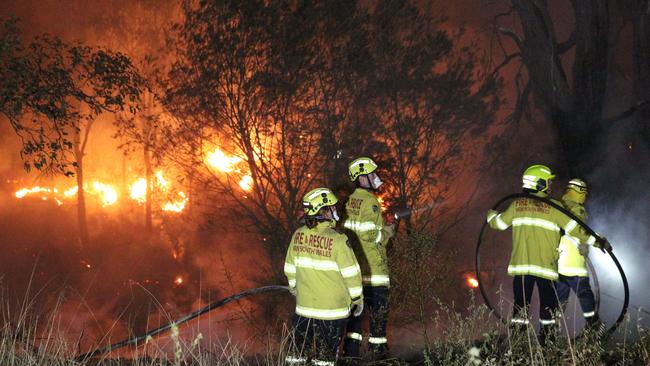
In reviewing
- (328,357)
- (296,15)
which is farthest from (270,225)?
(328,357)

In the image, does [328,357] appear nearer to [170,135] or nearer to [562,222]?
[562,222]

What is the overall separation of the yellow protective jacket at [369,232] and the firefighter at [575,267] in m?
1.93

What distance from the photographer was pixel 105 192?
21.6m

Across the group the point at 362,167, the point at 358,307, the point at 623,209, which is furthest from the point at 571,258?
the point at 623,209

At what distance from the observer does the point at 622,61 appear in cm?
1262

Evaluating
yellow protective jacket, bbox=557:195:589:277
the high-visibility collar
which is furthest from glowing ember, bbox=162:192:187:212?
the high-visibility collar

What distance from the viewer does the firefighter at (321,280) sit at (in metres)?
5.09

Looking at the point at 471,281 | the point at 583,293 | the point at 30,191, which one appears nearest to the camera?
the point at 583,293

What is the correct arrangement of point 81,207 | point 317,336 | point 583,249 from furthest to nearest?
point 81,207 → point 583,249 → point 317,336

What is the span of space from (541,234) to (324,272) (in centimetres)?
255

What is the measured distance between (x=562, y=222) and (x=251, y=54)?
620cm

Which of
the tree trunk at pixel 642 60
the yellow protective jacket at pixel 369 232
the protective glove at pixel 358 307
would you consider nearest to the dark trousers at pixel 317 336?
the protective glove at pixel 358 307

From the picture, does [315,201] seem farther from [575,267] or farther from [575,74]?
[575,74]

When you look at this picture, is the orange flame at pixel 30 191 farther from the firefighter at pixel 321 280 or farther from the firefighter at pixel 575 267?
the firefighter at pixel 575 267
